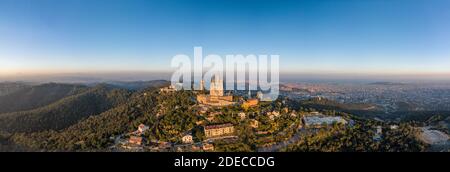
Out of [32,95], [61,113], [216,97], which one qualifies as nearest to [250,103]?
[216,97]

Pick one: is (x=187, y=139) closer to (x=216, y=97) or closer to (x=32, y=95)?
(x=216, y=97)

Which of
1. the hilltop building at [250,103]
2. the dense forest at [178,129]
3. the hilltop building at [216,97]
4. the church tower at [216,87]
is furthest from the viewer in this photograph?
the church tower at [216,87]

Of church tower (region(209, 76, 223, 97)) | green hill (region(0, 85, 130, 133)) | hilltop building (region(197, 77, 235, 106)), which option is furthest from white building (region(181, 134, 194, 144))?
green hill (region(0, 85, 130, 133))

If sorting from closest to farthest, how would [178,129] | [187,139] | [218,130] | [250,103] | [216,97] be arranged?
[187,139], [218,130], [178,129], [250,103], [216,97]

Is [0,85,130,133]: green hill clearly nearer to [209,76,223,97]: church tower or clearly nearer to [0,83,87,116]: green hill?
[0,83,87,116]: green hill

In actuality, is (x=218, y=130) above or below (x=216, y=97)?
below

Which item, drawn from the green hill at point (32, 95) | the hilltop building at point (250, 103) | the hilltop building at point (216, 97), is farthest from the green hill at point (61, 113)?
the hilltop building at point (250, 103)

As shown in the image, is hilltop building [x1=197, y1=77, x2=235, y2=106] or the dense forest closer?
the dense forest

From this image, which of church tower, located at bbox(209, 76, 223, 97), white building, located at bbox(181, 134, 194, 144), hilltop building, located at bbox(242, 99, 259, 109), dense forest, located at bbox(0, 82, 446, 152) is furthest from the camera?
church tower, located at bbox(209, 76, 223, 97)

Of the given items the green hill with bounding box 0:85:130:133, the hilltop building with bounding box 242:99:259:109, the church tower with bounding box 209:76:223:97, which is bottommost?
the green hill with bounding box 0:85:130:133

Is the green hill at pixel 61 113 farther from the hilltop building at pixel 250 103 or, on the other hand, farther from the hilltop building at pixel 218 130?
the hilltop building at pixel 250 103
